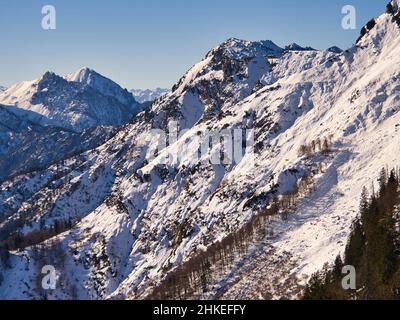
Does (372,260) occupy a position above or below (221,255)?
above

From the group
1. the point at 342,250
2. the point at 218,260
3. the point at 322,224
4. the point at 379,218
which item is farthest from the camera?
the point at 218,260

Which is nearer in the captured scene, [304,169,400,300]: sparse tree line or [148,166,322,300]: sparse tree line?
[304,169,400,300]: sparse tree line

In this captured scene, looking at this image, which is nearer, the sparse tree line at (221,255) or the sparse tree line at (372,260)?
the sparse tree line at (372,260)

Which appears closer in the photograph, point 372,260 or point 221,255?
point 372,260

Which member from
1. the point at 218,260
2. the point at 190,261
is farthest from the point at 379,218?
the point at 190,261
